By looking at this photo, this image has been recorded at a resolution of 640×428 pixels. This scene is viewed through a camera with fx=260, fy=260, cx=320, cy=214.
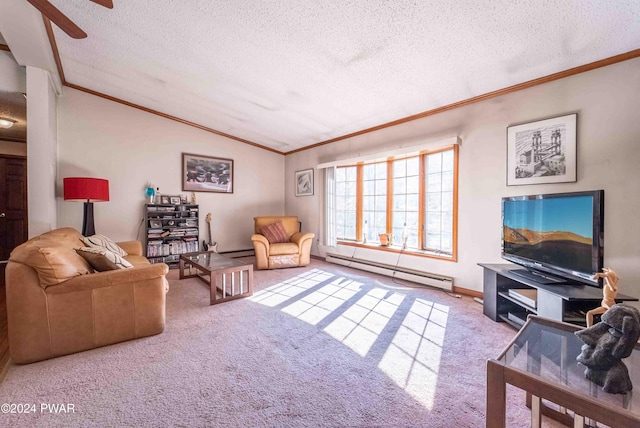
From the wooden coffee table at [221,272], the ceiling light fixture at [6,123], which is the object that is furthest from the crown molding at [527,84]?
the ceiling light fixture at [6,123]

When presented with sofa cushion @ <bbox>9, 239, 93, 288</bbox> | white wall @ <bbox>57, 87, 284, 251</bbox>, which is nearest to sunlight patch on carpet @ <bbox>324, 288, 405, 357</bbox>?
sofa cushion @ <bbox>9, 239, 93, 288</bbox>

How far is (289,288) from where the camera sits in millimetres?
3412

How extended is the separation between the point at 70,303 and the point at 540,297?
352 cm

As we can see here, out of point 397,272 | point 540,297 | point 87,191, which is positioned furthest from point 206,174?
point 540,297

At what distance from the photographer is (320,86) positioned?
3.12 metres

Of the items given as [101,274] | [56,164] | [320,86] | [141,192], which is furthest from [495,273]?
[56,164]

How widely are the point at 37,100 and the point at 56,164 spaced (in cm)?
113

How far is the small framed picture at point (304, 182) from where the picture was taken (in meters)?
5.56

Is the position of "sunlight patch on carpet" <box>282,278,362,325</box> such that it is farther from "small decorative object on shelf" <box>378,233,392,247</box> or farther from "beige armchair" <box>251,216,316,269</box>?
"beige armchair" <box>251,216,316,269</box>

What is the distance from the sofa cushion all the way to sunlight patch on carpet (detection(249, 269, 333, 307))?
1666mm

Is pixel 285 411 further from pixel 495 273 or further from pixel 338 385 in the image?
pixel 495 273

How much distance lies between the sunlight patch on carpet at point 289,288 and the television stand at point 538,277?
2268mm

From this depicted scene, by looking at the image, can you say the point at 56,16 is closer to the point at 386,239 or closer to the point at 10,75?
the point at 10,75

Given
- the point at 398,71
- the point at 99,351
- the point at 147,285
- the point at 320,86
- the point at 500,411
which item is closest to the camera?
the point at 500,411
